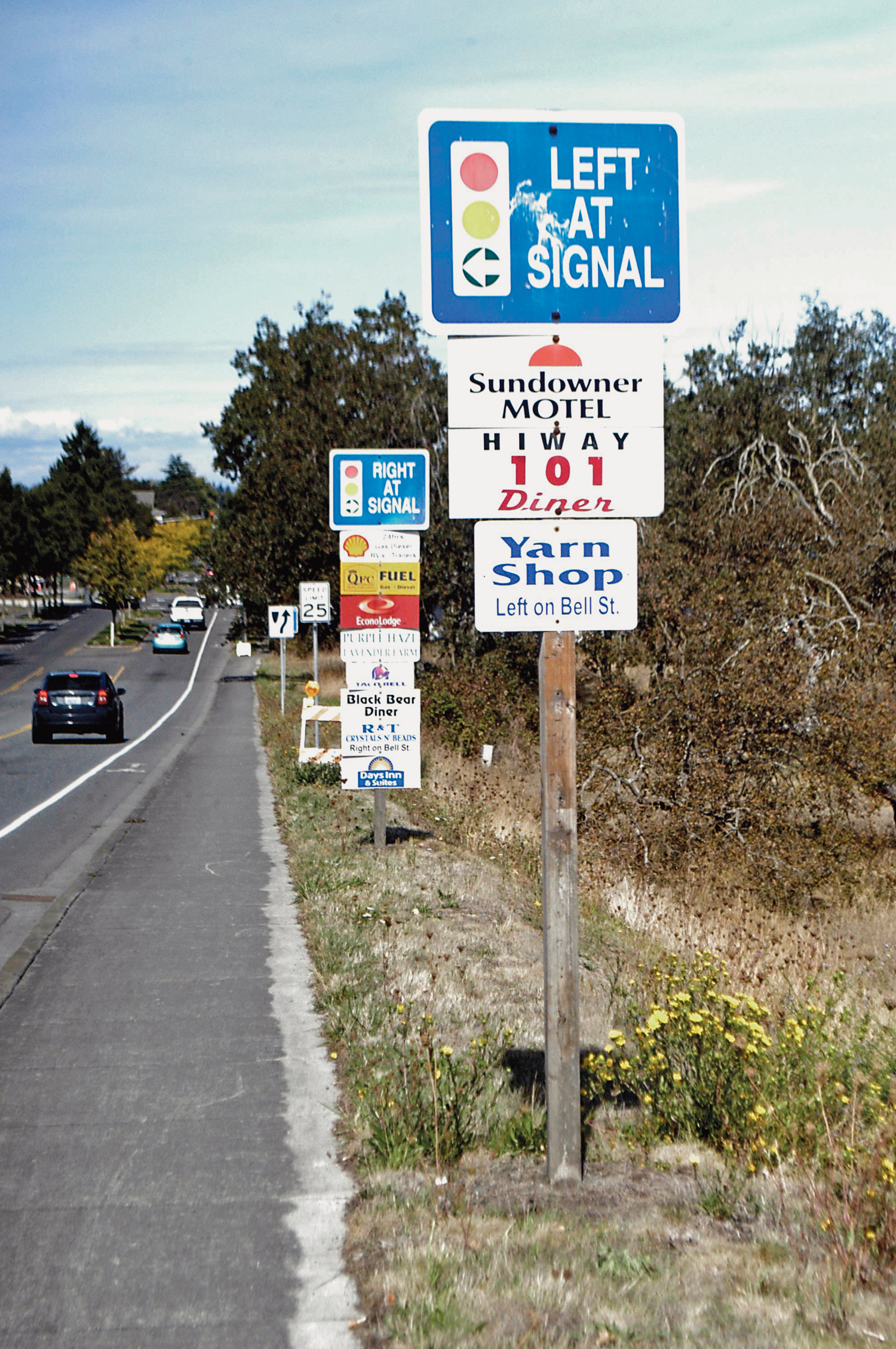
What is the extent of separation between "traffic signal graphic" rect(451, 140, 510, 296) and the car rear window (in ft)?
85.2

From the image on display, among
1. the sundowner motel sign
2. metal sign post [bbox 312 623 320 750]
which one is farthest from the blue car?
the sundowner motel sign

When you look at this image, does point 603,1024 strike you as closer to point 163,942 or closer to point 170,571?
point 163,942

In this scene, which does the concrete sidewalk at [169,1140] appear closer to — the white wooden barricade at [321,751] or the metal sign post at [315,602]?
the white wooden barricade at [321,751]

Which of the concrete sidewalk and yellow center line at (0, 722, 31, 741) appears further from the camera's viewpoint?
yellow center line at (0, 722, 31, 741)

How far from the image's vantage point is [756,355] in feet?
144

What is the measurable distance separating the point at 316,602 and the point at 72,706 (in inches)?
266

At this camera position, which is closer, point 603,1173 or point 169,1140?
point 603,1173

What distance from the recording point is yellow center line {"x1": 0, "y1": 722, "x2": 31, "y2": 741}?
103 feet

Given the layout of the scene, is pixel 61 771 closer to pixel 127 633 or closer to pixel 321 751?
pixel 321 751

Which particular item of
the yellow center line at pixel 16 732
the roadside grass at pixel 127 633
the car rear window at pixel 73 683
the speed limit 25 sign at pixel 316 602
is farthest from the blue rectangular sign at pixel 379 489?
the roadside grass at pixel 127 633

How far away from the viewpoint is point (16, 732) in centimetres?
3328

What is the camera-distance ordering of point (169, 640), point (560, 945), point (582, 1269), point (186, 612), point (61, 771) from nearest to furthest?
point (582, 1269)
point (560, 945)
point (61, 771)
point (169, 640)
point (186, 612)

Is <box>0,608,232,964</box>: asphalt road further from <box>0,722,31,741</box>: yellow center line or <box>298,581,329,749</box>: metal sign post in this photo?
<box>298,581,329,749</box>: metal sign post

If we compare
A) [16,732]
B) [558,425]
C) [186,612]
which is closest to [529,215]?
[558,425]
